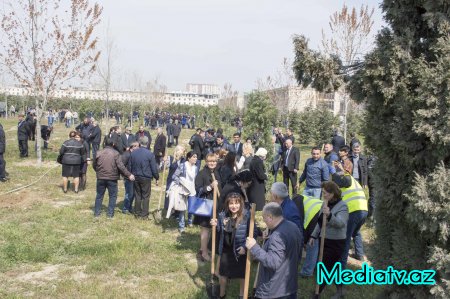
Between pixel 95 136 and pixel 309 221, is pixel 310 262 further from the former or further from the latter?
pixel 95 136

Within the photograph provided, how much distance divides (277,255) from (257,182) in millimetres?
3675

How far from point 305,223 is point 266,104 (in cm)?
1393

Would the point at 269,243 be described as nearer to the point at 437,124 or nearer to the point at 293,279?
the point at 293,279

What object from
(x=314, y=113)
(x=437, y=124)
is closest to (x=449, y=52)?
(x=437, y=124)

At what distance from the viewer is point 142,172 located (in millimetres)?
9094

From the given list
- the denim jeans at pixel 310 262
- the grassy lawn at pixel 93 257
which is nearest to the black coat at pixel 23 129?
the grassy lawn at pixel 93 257

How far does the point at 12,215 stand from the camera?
937 cm

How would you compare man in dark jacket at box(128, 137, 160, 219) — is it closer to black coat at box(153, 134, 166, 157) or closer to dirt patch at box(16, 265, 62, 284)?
dirt patch at box(16, 265, 62, 284)

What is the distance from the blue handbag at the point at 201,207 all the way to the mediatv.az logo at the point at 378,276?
7.03ft

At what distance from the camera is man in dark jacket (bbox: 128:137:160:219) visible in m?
9.06

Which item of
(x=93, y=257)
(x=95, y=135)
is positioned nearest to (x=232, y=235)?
(x=93, y=257)

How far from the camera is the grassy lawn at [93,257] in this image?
19.3ft

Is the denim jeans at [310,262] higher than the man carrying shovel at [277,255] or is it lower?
lower

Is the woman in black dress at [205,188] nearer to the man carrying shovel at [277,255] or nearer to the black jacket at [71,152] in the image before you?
the man carrying shovel at [277,255]
